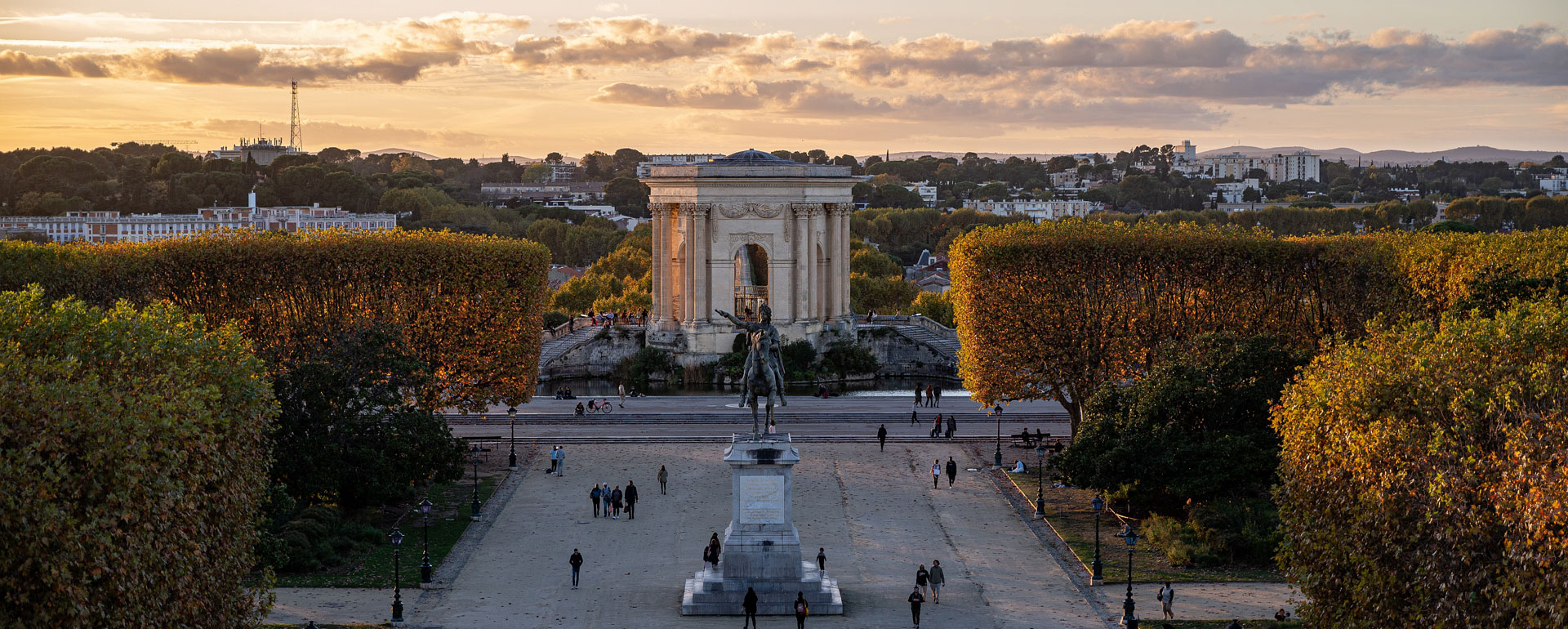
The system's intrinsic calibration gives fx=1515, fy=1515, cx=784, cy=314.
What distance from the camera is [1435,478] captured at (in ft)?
84.8

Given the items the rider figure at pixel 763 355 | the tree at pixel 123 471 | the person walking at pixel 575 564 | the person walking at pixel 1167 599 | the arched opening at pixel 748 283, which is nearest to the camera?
the tree at pixel 123 471

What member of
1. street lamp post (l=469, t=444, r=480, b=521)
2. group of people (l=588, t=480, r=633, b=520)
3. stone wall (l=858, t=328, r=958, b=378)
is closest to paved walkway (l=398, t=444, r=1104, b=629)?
Result: group of people (l=588, t=480, r=633, b=520)

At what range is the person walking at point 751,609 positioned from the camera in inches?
1344

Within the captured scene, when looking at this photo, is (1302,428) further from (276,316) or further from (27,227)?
(27,227)

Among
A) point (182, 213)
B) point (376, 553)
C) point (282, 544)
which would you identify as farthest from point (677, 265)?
point (182, 213)

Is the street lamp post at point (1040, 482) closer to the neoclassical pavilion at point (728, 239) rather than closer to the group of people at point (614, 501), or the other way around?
the group of people at point (614, 501)

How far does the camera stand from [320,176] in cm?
18550

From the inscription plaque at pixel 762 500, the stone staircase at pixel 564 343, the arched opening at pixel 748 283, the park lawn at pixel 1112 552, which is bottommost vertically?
the park lawn at pixel 1112 552

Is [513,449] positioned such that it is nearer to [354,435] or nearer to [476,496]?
[476,496]

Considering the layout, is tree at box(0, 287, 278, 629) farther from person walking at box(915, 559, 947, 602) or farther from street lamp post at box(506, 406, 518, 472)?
street lamp post at box(506, 406, 518, 472)

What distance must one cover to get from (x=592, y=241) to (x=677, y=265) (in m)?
64.6

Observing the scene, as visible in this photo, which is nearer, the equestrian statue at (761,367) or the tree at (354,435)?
the equestrian statue at (761,367)

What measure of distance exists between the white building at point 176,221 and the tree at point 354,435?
105m

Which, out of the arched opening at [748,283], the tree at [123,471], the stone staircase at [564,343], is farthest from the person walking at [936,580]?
the stone staircase at [564,343]
